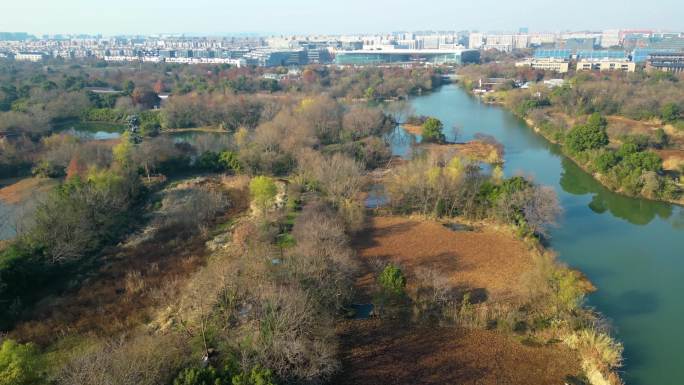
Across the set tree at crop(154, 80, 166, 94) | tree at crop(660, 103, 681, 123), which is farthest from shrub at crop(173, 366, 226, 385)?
tree at crop(154, 80, 166, 94)

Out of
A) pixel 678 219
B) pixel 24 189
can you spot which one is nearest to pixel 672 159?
pixel 678 219

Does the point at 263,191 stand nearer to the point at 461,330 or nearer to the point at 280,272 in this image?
the point at 280,272

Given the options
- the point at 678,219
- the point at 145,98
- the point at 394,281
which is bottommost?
the point at 678,219

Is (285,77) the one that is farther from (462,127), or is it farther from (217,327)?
(217,327)

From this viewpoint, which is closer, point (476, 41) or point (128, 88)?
point (128, 88)

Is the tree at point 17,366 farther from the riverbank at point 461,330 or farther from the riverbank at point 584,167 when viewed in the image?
the riverbank at point 584,167

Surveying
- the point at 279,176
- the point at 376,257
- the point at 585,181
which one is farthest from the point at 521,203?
the point at 279,176

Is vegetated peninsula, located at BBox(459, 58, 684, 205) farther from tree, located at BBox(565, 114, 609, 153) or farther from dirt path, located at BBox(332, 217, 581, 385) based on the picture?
dirt path, located at BBox(332, 217, 581, 385)
